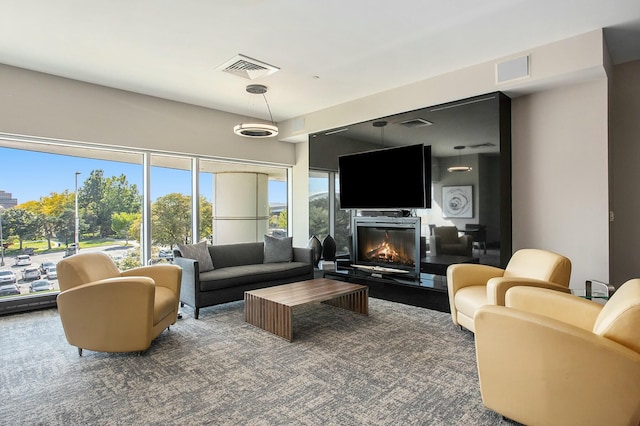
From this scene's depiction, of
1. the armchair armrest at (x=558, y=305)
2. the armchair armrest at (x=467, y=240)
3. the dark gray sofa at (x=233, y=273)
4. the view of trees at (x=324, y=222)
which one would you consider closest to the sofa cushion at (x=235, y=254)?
the dark gray sofa at (x=233, y=273)

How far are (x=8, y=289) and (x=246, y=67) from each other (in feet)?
12.7

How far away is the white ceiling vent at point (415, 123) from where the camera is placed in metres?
4.79

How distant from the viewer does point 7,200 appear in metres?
4.29

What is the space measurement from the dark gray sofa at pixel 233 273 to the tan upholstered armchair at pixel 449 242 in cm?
181

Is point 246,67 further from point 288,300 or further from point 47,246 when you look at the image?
point 47,246

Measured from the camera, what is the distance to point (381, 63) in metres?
4.23

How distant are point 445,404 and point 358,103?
4405 millimetres

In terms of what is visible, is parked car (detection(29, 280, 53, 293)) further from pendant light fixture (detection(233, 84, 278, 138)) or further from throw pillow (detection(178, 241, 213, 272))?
pendant light fixture (detection(233, 84, 278, 138))

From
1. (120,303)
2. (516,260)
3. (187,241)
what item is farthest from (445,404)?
(187,241)

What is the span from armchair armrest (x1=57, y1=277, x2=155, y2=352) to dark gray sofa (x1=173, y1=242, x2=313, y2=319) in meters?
1.16

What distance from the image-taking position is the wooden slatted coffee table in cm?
340

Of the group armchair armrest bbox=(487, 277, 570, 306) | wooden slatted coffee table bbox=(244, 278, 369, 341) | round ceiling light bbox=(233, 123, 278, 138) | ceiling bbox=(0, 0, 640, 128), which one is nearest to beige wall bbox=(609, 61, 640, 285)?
ceiling bbox=(0, 0, 640, 128)

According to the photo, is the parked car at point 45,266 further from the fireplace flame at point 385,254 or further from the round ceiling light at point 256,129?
the fireplace flame at point 385,254

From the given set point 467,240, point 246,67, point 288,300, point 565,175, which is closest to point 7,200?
point 246,67
